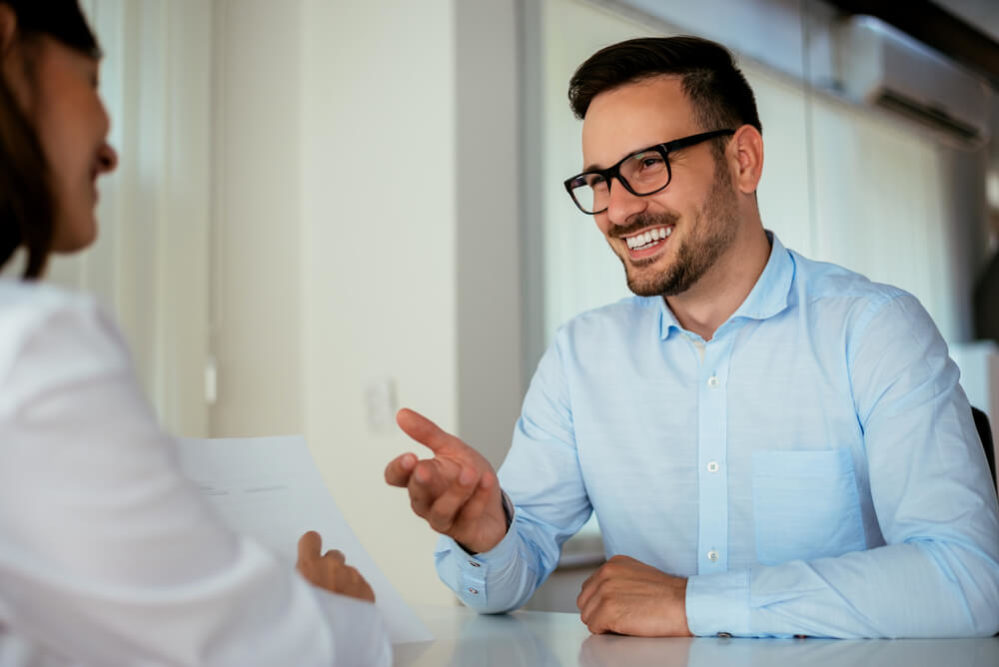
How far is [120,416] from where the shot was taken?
525 millimetres

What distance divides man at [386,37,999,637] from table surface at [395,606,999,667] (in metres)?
0.04

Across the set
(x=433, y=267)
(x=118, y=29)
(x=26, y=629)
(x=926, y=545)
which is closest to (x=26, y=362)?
(x=26, y=629)

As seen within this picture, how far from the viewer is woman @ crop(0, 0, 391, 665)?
1.65 feet

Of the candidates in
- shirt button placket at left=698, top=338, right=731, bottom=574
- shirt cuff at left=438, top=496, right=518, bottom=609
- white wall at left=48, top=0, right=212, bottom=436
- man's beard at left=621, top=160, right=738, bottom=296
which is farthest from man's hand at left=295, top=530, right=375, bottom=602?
white wall at left=48, top=0, right=212, bottom=436

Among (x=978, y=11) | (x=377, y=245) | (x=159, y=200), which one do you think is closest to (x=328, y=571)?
(x=377, y=245)

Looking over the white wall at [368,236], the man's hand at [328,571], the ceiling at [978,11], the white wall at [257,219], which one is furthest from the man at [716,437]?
the ceiling at [978,11]

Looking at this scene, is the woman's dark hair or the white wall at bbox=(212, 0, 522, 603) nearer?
the woman's dark hair

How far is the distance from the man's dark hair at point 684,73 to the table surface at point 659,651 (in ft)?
3.18

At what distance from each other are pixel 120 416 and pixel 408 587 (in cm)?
213

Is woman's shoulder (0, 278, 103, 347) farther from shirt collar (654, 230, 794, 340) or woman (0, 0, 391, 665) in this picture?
shirt collar (654, 230, 794, 340)

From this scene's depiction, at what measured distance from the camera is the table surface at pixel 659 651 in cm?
93

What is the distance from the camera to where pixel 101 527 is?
0.51m

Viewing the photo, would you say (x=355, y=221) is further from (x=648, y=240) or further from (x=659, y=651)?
(x=659, y=651)

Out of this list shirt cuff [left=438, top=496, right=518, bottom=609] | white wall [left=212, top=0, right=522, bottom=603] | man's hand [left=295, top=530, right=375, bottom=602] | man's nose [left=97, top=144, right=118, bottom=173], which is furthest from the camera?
white wall [left=212, top=0, right=522, bottom=603]
